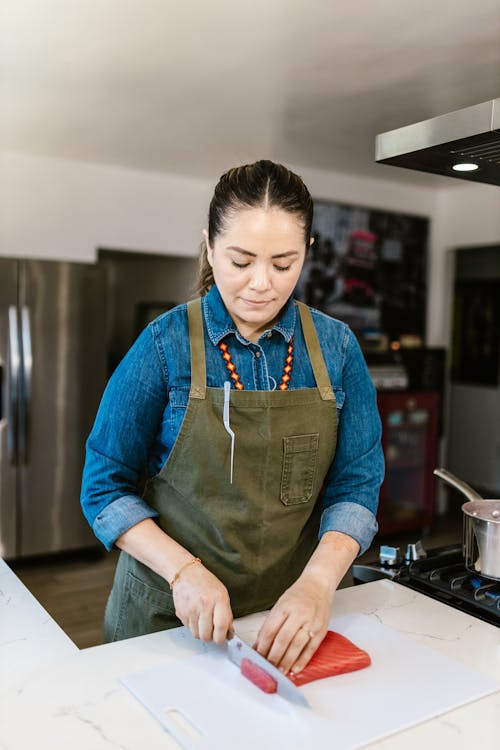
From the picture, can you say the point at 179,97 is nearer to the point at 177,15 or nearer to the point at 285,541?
the point at 177,15

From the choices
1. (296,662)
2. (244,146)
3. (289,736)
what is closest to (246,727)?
(289,736)

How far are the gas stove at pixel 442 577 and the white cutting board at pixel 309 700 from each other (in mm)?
230

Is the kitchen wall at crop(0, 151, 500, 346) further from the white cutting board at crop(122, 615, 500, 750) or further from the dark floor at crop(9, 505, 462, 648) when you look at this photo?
the white cutting board at crop(122, 615, 500, 750)

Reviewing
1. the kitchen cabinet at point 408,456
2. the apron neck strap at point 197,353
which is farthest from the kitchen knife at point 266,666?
the kitchen cabinet at point 408,456

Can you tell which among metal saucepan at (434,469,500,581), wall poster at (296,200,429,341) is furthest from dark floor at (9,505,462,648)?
metal saucepan at (434,469,500,581)

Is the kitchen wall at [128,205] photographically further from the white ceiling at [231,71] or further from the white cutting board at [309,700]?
the white cutting board at [309,700]

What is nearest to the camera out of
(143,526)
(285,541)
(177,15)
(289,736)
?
(289,736)

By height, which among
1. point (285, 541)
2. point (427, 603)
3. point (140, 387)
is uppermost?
point (140, 387)

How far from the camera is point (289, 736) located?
0.87 metres

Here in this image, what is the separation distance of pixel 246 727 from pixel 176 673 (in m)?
0.17

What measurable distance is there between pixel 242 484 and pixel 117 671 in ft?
1.25

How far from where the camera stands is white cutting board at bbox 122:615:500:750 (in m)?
0.88

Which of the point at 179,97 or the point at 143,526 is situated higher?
the point at 179,97

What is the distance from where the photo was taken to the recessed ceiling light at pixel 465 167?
143cm
